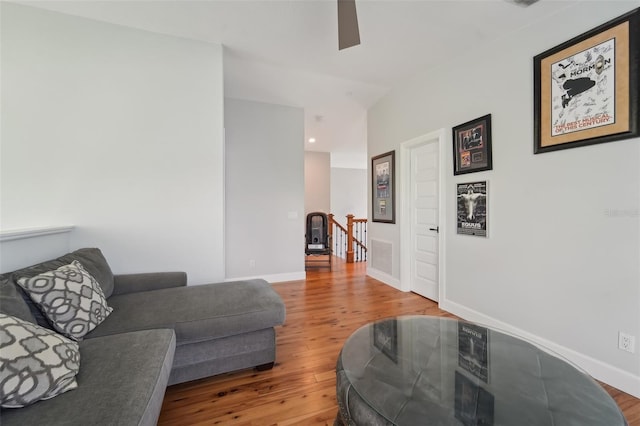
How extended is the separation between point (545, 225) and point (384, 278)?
2.30m

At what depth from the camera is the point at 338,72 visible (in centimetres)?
319

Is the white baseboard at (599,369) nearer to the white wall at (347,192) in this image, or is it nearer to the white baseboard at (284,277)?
the white baseboard at (284,277)

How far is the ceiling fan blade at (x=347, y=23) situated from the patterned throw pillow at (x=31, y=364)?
240 cm

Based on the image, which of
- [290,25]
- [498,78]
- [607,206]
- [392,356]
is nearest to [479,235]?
[607,206]

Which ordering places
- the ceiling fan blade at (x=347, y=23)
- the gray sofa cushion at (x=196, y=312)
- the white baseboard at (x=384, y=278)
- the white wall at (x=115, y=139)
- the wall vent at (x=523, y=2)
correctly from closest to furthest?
the gray sofa cushion at (x=196, y=312) < the ceiling fan blade at (x=347, y=23) < the wall vent at (x=523, y=2) < the white wall at (x=115, y=139) < the white baseboard at (x=384, y=278)

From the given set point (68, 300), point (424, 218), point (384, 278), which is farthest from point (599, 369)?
point (68, 300)

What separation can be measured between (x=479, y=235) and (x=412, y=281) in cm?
128

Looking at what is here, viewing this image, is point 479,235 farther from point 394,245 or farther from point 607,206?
point 394,245

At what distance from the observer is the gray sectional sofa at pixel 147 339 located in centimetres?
88

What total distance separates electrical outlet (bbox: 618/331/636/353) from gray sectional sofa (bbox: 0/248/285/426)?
2.26m

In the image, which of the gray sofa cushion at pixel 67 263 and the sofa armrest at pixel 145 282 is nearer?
the gray sofa cushion at pixel 67 263

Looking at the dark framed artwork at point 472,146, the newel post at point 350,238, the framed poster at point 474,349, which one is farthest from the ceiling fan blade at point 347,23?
the newel post at point 350,238

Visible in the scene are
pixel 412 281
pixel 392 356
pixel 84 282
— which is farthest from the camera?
pixel 412 281

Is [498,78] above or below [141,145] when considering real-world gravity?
above
